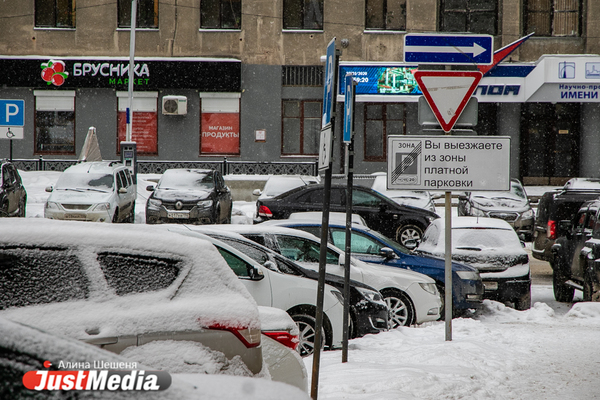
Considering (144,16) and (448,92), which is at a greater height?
(144,16)

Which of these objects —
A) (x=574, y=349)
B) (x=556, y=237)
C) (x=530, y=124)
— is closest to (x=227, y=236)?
(x=574, y=349)

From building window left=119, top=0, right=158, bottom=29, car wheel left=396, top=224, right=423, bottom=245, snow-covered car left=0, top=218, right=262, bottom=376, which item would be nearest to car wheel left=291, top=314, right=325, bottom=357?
snow-covered car left=0, top=218, right=262, bottom=376

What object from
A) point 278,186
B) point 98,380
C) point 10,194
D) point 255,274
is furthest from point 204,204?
point 98,380

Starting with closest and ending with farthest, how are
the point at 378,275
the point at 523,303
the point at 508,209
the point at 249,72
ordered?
the point at 378,275 → the point at 523,303 → the point at 508,209 → the point at 249,72

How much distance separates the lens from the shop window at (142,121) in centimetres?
2981

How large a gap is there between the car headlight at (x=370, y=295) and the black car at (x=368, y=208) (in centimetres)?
861

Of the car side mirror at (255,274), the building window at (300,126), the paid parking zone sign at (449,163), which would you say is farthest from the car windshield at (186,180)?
the paid parking zone sign at (449,163)

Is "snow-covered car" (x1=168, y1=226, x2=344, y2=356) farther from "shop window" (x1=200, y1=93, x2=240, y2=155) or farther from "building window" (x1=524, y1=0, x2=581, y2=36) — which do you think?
"building window" (x1=524, y1=0, x2=581, y2=36)

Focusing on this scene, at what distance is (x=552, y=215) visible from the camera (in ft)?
47.4

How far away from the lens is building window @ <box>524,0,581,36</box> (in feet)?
98.5

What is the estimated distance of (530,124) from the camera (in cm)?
3027

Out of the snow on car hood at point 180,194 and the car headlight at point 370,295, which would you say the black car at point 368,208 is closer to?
the snow on car hood at point 180,194

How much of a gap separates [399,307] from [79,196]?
459 inches

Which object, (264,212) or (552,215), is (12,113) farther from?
(552,215)
